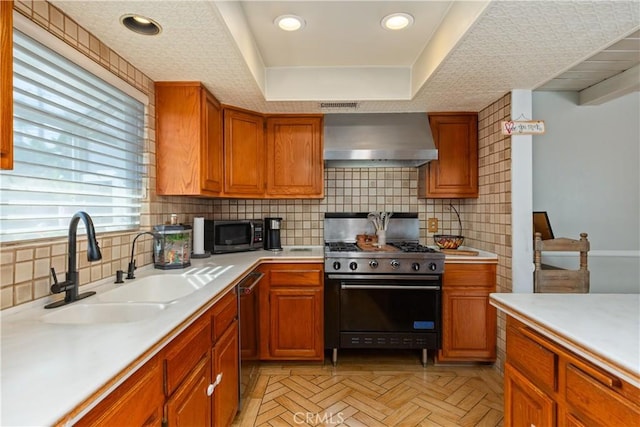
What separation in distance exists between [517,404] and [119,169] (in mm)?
2236

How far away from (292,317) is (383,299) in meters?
0.73

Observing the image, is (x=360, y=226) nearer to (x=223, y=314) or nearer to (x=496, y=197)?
(x=496, y=197)

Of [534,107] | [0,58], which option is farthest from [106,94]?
[534,107]

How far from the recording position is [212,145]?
2434 millimetres

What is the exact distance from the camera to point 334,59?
7.90ft

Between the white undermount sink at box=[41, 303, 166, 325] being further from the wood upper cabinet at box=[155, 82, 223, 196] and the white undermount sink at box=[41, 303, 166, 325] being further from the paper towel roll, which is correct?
the paper towel roll

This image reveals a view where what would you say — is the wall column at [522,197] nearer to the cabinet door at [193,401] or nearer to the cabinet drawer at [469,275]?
the cabinet drawer at [469,275]

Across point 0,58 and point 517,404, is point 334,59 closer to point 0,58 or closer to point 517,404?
point 0,58

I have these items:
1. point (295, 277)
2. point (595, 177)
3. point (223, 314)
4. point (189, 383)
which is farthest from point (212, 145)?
point (595, 177)

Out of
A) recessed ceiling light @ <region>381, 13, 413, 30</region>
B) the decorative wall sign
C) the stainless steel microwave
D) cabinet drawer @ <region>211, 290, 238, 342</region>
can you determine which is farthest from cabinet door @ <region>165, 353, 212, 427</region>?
the decorative wall sign

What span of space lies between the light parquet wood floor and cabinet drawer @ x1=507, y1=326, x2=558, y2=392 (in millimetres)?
917

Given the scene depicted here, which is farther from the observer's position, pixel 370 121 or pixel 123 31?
pixel 370 121

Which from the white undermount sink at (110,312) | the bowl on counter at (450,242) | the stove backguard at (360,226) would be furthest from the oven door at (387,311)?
the white undermount sink at (110,312)

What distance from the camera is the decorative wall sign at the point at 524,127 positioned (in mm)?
2164
